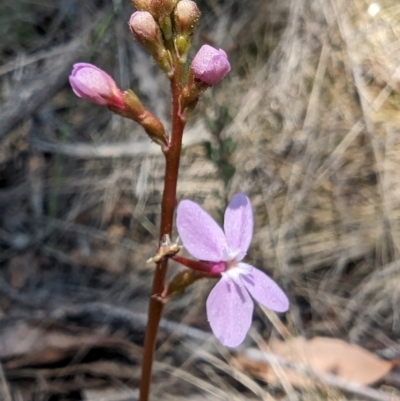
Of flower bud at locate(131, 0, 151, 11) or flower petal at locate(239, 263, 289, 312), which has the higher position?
flower bud at locate(131, 0, 151, 11)

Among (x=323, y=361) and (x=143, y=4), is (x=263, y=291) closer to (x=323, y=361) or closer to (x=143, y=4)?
(x=143, y=4)

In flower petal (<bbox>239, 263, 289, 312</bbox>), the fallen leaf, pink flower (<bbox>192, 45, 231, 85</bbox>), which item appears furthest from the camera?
the fallen leaf

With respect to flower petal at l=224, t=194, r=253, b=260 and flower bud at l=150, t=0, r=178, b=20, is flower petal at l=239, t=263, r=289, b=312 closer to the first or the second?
flower petal at l=224, t=194, r=253, b=260

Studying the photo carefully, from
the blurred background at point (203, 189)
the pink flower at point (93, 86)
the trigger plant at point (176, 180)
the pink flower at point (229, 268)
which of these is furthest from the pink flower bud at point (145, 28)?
the blurred background at point (203, 189)

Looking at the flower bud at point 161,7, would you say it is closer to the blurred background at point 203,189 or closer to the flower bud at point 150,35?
the flower bud at point 150,35

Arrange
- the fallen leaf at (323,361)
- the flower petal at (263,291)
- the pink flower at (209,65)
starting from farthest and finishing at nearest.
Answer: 1. the fallen leaf at (323,361)
2. the flower petal at (263,291)
3. the pink flower at (209,65)

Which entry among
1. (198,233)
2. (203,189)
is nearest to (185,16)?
(198,233)

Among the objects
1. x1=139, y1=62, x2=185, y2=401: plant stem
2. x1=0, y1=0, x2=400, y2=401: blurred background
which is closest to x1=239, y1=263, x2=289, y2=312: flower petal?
x1=139, y1=62, x2=185, y2=401: plant stem
